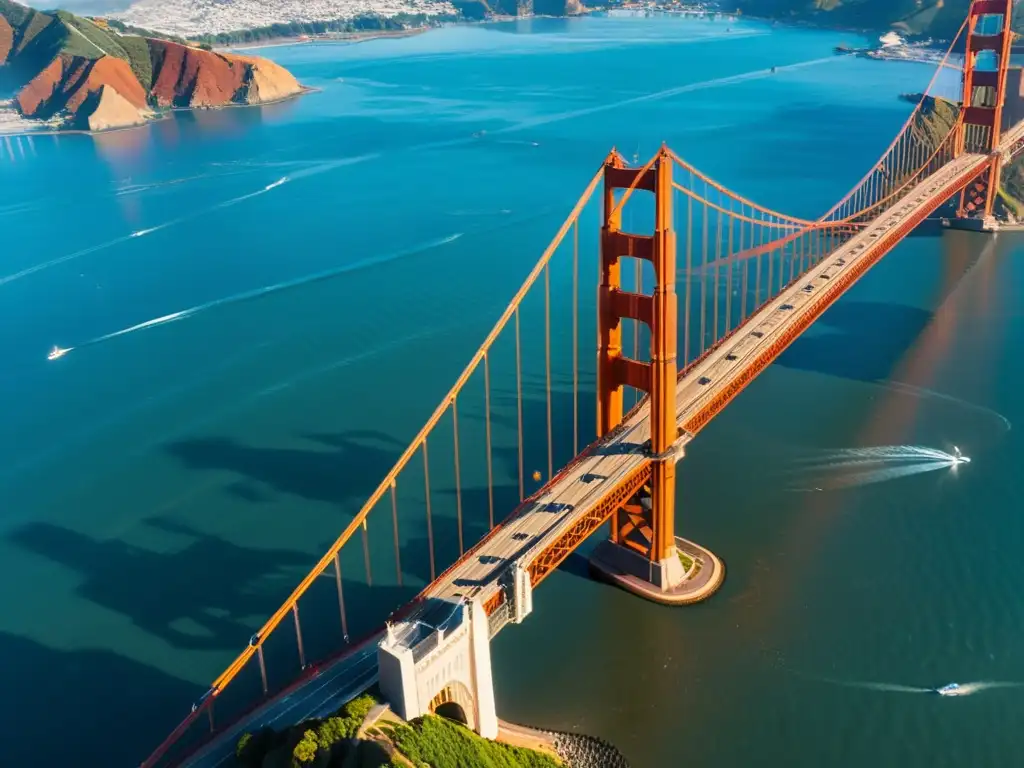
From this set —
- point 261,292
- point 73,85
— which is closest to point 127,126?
point 73,85

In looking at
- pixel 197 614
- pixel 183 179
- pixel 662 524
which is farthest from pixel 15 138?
pixel 662 524

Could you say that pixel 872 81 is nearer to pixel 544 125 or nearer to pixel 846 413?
pixel 544 125

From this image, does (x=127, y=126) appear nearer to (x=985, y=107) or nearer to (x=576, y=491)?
(x=985, y=107)

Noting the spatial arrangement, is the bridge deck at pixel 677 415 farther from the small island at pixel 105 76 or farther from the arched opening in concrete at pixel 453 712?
the small island at pixel 105 76

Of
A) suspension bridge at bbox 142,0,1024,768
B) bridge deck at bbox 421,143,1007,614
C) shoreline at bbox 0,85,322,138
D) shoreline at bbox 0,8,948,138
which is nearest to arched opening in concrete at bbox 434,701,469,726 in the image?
suspension bridge at bbox 142,0,1024,768

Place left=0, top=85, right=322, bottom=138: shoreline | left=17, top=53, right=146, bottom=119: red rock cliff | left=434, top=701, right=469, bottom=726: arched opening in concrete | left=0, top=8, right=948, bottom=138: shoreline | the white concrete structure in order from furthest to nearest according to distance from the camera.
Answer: left=17, top=53, right=146, bottom=119: red rock cliff, left=0, top=8, right=948, bottom=138: shoreline, left=0, top=85, right=322, bottom=138: shoreline, left=434, top=701, right=469, bottom=726: arched opening in concrete, the white concrete structure

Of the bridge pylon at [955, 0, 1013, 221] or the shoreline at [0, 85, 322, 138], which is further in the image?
the shoreline at [0, 85, 322, 138]

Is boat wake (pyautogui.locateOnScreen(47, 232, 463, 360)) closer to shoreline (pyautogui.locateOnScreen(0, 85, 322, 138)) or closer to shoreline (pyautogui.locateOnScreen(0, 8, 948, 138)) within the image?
shoreline (pyautogui.locateOnScreen(0, 85, 322, 138))
